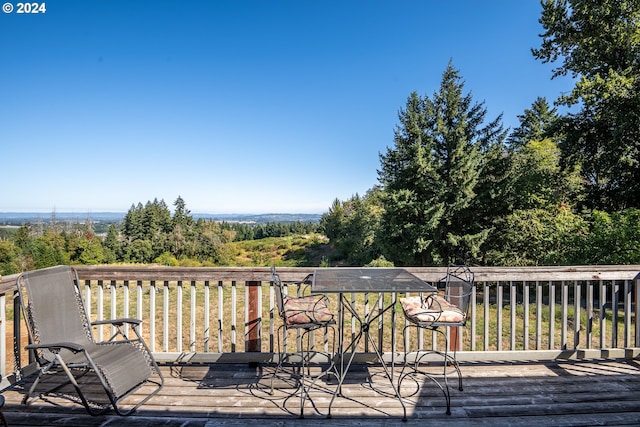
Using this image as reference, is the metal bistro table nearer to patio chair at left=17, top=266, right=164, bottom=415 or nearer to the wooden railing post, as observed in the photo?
the wooden railing post

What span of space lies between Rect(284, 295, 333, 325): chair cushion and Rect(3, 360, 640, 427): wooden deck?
59 cm

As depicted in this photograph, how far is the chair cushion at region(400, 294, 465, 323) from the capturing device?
2.33m

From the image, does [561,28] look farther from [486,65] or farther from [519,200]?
[519,200]

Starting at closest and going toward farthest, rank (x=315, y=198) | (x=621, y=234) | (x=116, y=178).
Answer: (x=621, y=234)
(x=116, y=178)
(x=315, y=198)

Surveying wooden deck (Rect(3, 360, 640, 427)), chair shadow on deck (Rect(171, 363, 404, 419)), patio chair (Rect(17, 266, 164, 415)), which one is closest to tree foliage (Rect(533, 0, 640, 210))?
wooden deck (Rect(3, 360, 640, 427))

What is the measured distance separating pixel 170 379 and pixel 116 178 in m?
31.4

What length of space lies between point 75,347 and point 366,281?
6.65 ft

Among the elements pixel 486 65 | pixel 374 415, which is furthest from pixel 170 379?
pixel 486 65

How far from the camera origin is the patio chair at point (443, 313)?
2334mm

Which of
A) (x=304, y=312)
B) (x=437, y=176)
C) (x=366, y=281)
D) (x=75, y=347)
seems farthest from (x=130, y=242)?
(x=366, y=281)

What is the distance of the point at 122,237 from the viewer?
1355 inches

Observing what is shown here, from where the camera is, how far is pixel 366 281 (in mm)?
2479

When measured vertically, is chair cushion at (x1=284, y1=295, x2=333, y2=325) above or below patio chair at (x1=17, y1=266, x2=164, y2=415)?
above

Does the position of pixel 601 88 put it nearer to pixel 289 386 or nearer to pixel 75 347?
pixel 289 386
